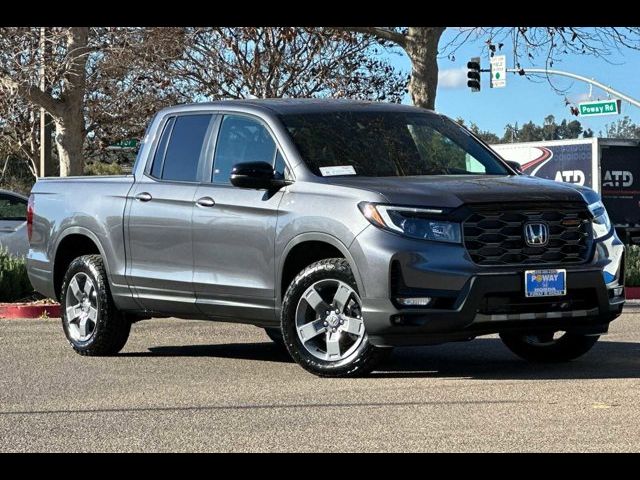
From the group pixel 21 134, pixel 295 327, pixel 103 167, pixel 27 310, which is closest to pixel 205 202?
pixel 295 327

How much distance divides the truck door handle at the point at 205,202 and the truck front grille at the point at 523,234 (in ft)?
6.98

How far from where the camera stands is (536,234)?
9.24 m

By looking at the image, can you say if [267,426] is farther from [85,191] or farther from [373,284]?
[85,191]

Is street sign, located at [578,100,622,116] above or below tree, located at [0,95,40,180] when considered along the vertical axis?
above

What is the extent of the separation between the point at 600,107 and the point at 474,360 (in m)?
40.4

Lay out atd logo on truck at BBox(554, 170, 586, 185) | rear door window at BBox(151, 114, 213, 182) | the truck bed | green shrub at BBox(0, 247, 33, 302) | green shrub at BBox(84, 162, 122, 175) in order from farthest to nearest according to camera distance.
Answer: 1. green shrub at BBox(84, 162, 122, 175)
2. atd logo on truck at BBox(554, 170, 586, 185)
3. green shrub at BBox(0, 247, 33, 302)
4. the truck bed
5. rear door window at BBox(151, 114, 213, 182)

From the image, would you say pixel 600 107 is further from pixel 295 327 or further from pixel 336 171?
pixel 295 327

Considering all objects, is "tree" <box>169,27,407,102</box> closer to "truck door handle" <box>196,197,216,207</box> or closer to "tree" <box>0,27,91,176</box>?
"tree" <box>0,27,91,176</box>

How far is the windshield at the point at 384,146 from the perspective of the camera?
9.94 metres

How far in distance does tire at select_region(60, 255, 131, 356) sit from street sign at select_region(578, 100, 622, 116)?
39.8 m

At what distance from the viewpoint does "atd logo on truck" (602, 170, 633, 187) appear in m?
31.9

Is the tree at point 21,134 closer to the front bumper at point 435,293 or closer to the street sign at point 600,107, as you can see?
the street sign at point 600,107

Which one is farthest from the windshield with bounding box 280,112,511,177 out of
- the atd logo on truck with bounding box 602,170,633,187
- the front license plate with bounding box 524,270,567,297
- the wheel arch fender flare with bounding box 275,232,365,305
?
the atd logo on truck with bounding box 602,170,633,187
